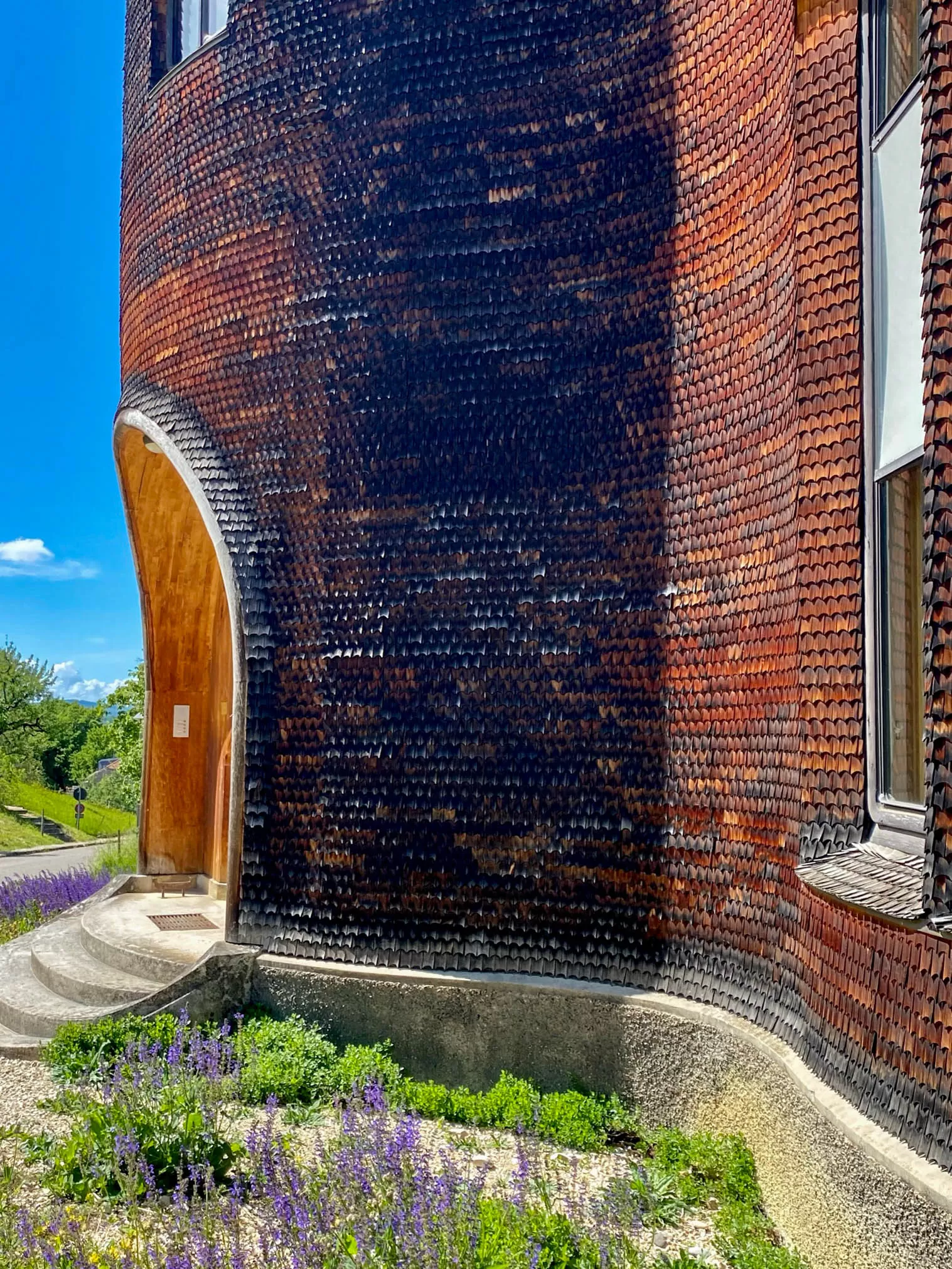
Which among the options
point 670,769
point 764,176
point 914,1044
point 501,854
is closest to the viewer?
point 914,1044

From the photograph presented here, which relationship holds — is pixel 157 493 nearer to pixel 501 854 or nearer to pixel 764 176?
pixel 501 854

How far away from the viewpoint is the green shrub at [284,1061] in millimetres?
6250

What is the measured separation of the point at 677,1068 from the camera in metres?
5.69

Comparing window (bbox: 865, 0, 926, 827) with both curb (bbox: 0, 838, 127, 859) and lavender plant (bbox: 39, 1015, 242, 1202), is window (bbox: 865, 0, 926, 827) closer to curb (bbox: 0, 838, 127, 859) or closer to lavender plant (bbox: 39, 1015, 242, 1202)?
lavender plant (bbox: 39, 1015, 242, 1202)

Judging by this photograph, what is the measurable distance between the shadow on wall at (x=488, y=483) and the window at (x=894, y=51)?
1.96 m

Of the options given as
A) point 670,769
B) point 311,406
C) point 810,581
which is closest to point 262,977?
point 670,769

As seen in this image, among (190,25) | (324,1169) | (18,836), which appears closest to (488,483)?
(324,1169)

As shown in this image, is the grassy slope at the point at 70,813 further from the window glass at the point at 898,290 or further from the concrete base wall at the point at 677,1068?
the window glass at the point at 898,290

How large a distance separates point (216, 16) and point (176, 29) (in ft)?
2.25

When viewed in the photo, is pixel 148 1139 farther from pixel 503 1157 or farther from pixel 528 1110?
pixel 528 1110

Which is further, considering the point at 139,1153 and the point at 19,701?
the point at 19,701

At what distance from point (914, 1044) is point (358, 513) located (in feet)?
15.8

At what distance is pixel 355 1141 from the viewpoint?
4.62 meters

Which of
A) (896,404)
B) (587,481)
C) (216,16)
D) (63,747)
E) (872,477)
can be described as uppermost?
(216,16)
